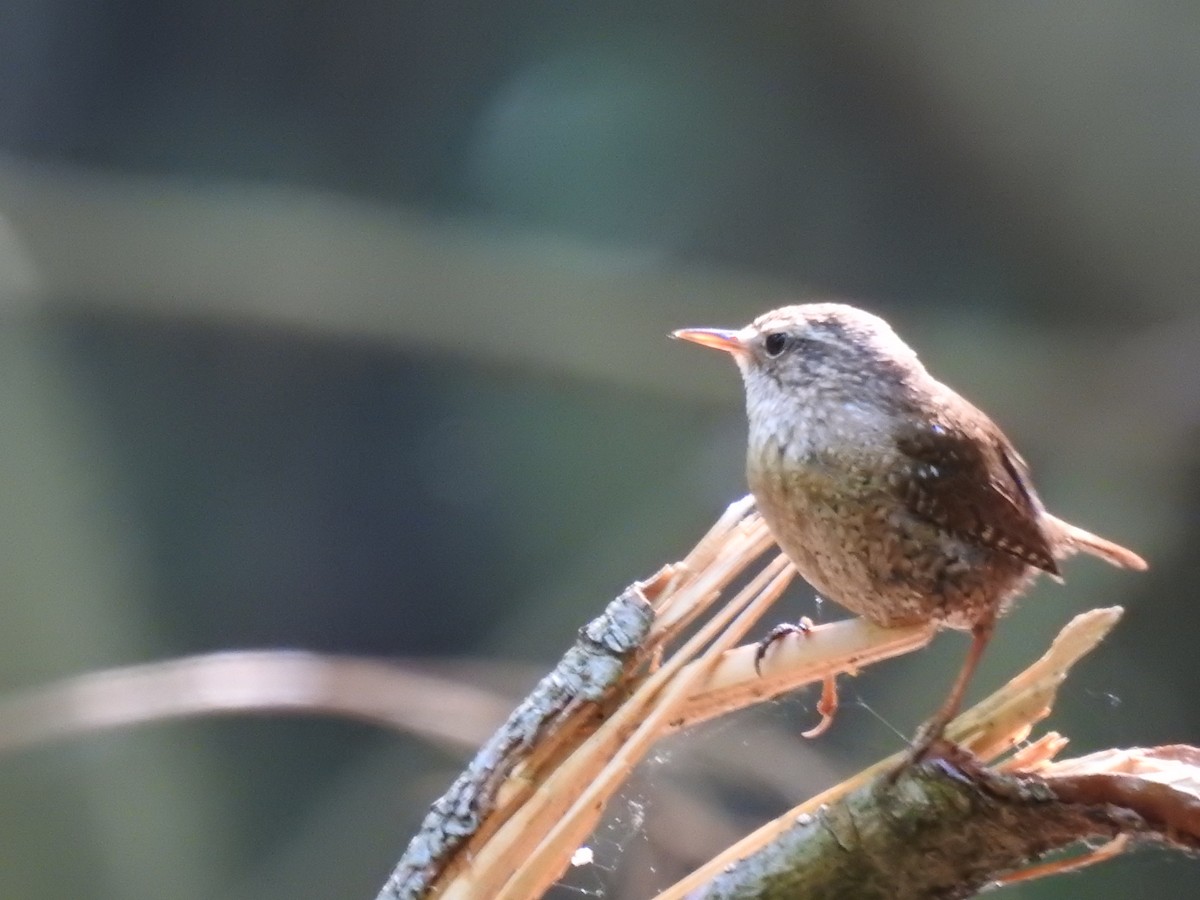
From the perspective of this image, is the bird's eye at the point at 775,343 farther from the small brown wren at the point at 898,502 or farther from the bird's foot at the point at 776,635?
the bird's foot at the point at 776,635

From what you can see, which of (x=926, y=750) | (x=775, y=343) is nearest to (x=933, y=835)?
(x=926, y=750)

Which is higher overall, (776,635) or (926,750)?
(776,635)

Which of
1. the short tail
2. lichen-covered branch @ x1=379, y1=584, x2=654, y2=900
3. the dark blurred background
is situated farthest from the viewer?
the dark blurred background

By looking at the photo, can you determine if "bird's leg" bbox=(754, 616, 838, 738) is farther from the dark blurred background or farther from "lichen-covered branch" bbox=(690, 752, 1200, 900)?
the dark blurred background

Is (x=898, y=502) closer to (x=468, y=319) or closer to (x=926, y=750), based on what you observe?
(x=926, y=750)

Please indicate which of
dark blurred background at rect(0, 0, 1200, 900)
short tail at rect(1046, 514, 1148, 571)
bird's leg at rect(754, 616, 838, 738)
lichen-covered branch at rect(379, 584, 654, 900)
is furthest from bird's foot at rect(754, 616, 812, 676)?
dark blurred background at rect(0, 0, 1200, 900)

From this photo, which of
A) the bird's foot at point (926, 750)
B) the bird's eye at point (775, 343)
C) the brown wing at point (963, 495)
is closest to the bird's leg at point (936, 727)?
the bird's foot at point (926, 750)

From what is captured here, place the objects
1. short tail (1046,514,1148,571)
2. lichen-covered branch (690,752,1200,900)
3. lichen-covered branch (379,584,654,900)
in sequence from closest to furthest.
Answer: lichen-covered branch (690,752,1200,900)
lichen-covered branch (379,584,654,900)
short tail (1046,514,1148,571)
